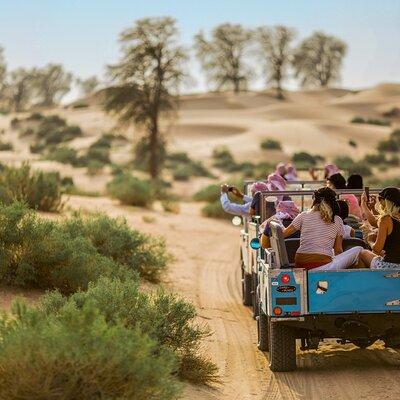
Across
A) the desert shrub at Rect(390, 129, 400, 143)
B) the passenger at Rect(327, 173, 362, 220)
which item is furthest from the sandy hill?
the passenger at Rect(327, 173, 362, 220)

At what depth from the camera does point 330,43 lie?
433 feet

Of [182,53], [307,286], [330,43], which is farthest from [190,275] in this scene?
[330,43]

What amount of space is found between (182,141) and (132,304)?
254 ft

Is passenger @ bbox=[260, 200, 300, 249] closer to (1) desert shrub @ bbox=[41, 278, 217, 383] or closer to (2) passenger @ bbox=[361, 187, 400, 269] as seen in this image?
(2) passenger @ bbox=[361, 187, 400, 269]

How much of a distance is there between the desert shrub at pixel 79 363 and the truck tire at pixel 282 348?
3152 millimetres

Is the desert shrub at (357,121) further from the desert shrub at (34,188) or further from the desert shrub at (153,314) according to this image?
the desert shrub at (153,314)

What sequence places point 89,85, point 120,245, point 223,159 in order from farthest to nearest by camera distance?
point 89,85 → point 223,159 → point 120,245

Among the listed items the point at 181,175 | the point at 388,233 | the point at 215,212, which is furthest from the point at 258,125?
the point at 388,233

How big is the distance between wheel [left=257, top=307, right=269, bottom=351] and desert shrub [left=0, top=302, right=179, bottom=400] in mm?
4147

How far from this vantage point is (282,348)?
1088 cm

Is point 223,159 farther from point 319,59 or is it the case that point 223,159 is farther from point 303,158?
point 319,59

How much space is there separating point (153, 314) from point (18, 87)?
124523 millimetres

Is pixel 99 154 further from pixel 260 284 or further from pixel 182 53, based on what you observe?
pixel 260 284

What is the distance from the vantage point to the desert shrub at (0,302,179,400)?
293 inches
